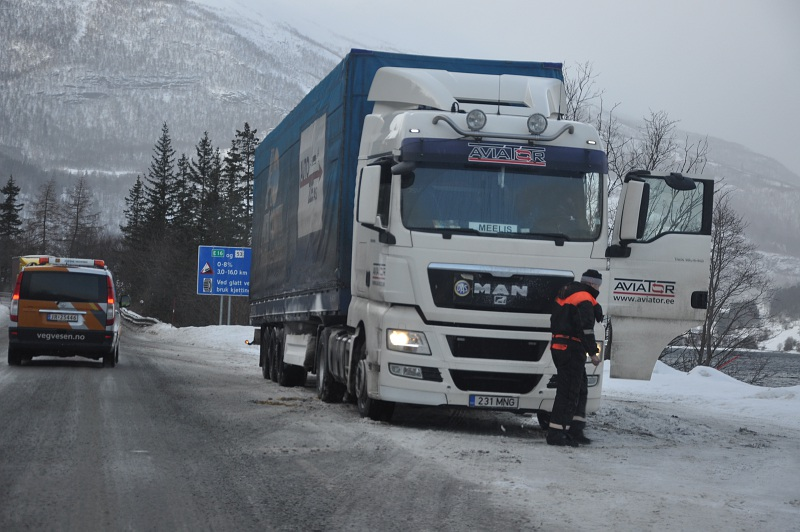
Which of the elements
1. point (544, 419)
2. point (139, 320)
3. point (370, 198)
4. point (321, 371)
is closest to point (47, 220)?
point (139, 320)

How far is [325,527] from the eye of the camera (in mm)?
6203

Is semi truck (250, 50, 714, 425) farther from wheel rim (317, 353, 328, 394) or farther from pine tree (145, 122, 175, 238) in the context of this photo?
pine tree (145, 122, 175, 238)

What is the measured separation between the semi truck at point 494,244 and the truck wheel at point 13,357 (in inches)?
429

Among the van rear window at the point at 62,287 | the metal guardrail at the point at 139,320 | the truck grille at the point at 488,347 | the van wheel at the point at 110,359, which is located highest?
the van rear window at the point at 62,287

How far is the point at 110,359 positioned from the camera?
22250 millimetres

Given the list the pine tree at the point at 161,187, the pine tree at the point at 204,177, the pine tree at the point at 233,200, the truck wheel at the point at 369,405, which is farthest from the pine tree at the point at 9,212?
the truck wheel at the point at 369,405

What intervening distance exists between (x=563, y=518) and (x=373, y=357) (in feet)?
17.1

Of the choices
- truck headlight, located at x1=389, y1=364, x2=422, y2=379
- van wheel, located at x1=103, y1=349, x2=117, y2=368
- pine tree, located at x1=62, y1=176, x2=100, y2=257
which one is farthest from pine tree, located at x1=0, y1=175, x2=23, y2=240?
truck headlight, located at x1=389, y1=364, x2=422, y2=379

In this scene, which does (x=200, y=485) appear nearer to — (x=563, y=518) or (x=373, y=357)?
(x=563, y=518)

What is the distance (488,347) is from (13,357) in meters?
13.2

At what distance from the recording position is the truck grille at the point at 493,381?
1131cm

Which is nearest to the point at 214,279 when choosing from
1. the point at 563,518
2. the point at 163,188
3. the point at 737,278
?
the point at 737,278

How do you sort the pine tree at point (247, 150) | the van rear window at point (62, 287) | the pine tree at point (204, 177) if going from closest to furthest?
the van rear window at point (62, 287) → the pine tree at point (247, 150) → the pine tree at point (204, 177)

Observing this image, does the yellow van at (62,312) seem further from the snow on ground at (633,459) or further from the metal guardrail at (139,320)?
the metal guardrail at (139,320)
